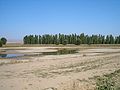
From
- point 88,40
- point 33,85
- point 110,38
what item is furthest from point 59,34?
point 33,85

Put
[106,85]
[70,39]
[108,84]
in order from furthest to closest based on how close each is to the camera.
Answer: [70,39], [108,84], [106,85]

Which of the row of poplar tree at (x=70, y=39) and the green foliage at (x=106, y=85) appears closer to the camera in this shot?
the green foliage at (x=106, y=85)

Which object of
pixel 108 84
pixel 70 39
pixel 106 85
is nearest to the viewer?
pixel 106 85

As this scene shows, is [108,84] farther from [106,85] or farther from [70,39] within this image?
[70,39]

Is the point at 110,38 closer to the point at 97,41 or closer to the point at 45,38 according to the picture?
the point at 97,41

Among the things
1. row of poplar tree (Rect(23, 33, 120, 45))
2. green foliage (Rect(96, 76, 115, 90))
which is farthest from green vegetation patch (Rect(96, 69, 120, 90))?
row of poplar tree (Rect(23, 33, 120, 45))

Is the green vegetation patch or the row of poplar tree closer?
the green vegetation patch

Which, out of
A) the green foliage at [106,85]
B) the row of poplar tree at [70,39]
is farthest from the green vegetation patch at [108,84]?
the row of poplar tree at [70,39]

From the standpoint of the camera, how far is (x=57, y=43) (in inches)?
5044

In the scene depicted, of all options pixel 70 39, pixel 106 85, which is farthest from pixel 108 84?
pixel 70 39

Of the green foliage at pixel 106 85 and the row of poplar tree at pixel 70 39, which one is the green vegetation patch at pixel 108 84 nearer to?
the green foliage at pixel 106 85

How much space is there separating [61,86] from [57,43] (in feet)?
373

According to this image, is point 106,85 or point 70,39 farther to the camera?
point 70,39

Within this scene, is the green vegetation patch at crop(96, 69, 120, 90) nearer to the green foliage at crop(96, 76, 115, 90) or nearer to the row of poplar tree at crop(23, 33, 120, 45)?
the green foliage at crop(96, 76, 115, 90)
